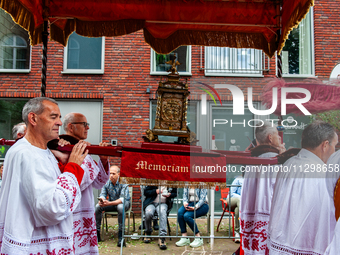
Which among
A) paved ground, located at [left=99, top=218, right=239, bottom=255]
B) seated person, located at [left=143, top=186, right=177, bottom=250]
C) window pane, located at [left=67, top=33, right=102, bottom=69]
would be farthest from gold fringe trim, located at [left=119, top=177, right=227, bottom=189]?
window pane, located at [left=67, top=33, right=102, bottom=69]

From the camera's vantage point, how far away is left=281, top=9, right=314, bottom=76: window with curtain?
9.19 meters

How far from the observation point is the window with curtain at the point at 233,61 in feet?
29.6

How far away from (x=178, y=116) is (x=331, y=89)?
5.79ft

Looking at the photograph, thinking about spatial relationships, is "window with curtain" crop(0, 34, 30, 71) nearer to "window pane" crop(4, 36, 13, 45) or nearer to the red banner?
"window pane" crop(4, 36, 13, 45)

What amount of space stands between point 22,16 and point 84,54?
5.55 m

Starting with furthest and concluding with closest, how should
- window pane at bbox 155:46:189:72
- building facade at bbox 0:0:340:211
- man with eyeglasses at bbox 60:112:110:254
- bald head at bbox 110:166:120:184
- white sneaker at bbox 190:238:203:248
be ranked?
window pane at bbox 155:46:189:72 → building facade at bbox 0:0:340:211 → bald head at bbox 110:166:120:184 → white sneaker at bbox 190:238:203:248 → man with eyeglasses at bbox 60:112:110:254

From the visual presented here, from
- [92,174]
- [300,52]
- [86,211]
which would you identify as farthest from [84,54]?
[86,211]

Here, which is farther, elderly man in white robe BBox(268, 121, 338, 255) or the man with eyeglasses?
the man with eyeglasses

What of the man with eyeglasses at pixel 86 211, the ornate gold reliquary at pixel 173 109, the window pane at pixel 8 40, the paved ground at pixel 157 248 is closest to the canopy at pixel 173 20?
the ornate gold reliquary at pixel 173 109

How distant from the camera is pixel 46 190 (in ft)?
6.70

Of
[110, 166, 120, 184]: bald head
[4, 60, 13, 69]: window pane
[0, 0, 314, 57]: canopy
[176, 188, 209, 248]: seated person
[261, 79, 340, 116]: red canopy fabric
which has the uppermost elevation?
[4, 60, 13, 69]: window pane

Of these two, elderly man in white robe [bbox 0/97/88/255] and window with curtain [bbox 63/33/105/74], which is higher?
window with curtain [bbox 63/33/105/74]

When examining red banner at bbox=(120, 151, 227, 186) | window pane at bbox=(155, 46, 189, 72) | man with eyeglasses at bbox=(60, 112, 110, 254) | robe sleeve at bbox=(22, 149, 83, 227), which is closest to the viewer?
robe sleeve at bbox=(22, 149, 83, 227)

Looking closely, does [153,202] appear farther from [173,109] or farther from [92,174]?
[92,174]
